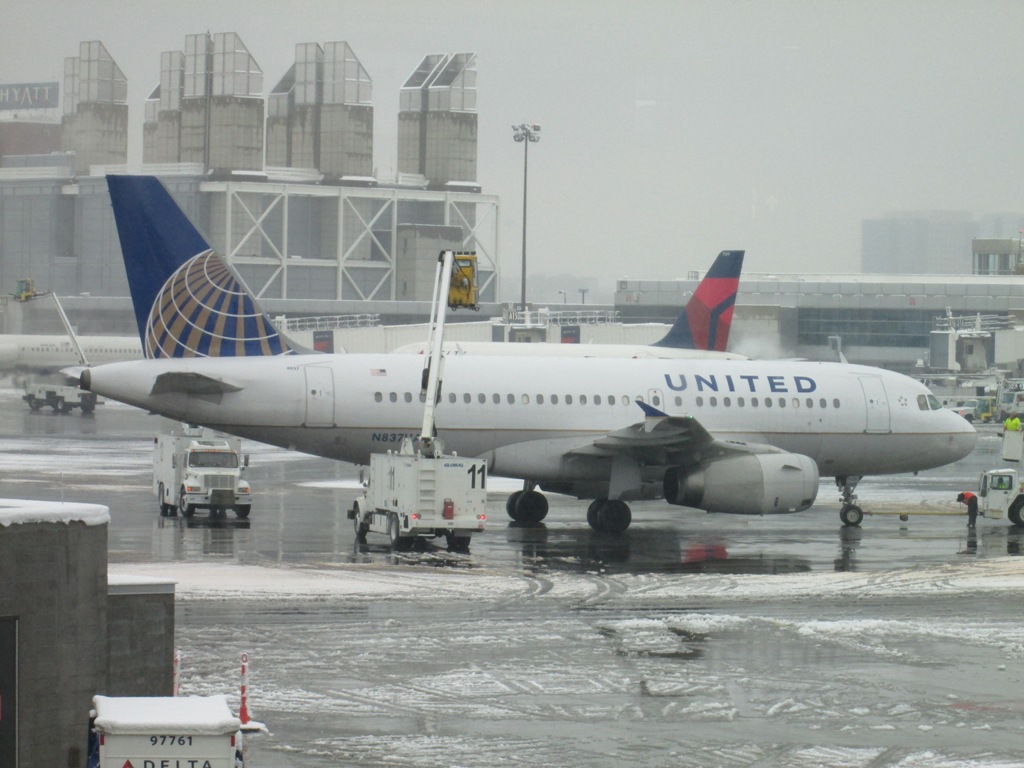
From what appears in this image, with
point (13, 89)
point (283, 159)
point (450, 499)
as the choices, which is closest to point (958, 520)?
point (450, 499)

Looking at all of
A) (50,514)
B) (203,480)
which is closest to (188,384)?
(203,480)

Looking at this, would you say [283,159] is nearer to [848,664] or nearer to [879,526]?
[879,526]

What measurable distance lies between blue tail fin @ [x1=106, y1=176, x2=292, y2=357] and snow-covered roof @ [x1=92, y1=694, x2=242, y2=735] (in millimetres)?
19663

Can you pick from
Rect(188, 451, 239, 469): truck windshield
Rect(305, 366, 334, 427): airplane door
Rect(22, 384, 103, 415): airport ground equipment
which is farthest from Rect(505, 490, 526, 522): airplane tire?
Rect(22, 384, 103, 415): airport ground equipment

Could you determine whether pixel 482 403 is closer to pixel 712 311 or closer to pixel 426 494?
pixel 426 494

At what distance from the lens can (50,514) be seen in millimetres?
10594

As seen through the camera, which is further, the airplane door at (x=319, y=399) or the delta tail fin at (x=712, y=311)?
the delta tail fin at (x=712, y=311)

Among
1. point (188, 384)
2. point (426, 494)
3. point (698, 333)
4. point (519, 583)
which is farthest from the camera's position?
point (698, 333)

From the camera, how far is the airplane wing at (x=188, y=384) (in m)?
27.1

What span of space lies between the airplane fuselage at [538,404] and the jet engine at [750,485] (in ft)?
9.02

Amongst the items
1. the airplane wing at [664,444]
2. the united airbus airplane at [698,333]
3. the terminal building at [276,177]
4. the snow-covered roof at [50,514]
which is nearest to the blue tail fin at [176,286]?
the airplane wing at [664,444]

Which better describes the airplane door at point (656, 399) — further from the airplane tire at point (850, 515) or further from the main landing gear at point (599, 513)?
the airplane tire at point (850, 515)

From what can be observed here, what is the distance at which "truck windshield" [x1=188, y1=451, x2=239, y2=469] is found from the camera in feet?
97.5

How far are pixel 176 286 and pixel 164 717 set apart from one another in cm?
2021
